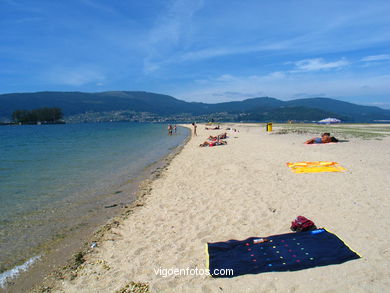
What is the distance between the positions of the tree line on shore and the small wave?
178699mm

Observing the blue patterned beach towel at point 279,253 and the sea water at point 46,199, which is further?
the sea water at point 46,199

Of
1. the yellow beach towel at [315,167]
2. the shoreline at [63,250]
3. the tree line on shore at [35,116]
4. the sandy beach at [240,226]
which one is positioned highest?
the tree line on shore at [35,116]

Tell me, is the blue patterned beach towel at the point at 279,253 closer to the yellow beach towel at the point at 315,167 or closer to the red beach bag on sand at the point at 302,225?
the red beach bag on sand at the point at 302,225

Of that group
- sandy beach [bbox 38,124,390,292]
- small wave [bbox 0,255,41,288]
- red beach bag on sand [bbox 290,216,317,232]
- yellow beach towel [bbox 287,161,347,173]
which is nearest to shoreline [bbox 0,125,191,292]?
small wave [bbox 0,255,41,288]

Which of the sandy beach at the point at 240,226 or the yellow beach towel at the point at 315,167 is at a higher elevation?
the yellow beach towel at the point at 315,167

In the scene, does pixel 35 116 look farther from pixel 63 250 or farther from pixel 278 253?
pixel 278 253


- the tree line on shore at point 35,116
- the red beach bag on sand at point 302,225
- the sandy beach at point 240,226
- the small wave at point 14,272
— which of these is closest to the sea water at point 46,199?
A: the small wave at point 14,272

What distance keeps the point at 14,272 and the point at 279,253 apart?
16.1ft

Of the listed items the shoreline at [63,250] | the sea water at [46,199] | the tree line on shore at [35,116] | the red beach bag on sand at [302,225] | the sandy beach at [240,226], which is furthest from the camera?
the tree line on shore at [35,116]

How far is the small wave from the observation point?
14.7 feet

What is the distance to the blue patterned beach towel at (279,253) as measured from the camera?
4.01 meters

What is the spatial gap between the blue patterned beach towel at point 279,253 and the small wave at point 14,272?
357 centimetres

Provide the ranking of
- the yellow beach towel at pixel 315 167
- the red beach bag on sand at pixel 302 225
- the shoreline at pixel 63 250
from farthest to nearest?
the yellow beach towel at pixel 315 167 → the red beach bag on sand at pixel 302 225 → the shoreline at pixel 63 250

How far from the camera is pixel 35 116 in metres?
157
